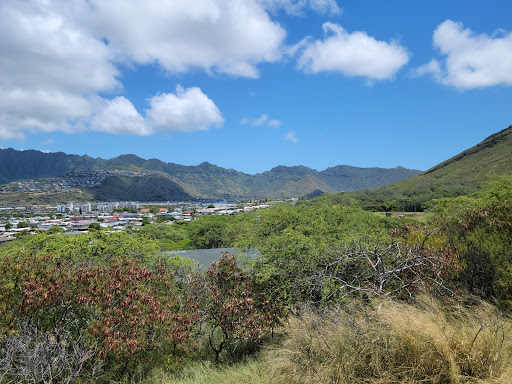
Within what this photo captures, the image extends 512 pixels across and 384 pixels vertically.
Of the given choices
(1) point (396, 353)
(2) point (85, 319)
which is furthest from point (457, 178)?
(2) point (85, 319)

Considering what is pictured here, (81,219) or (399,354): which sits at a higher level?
(399,354)

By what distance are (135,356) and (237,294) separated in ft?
9.56

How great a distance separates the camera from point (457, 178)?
110m

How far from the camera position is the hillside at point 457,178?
82438mm

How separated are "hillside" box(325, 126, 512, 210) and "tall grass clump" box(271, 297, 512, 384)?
245ft

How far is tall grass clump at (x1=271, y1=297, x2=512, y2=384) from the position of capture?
411cm

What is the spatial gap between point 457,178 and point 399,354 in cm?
12514

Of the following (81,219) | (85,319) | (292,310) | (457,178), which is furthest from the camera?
(81,219)

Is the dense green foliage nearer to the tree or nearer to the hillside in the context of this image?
the tree

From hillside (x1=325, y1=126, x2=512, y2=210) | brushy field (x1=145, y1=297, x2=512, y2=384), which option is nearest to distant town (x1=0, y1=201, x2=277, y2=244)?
hillside (x1=325, y1=126, x2=512, y2=210)

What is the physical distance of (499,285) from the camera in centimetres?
850

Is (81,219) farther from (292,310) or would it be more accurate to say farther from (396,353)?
(396,353)

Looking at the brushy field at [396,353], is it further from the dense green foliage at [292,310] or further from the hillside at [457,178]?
the hillside at [457,178]

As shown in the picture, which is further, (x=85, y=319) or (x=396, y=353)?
(x=85, y=319)
